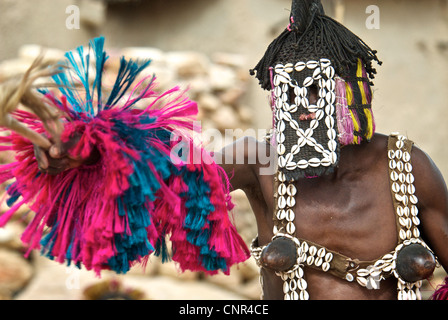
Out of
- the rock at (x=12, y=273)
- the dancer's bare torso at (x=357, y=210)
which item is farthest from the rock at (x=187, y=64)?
the dancer's bare torso at (x=357, y=210)

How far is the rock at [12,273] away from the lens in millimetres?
4719

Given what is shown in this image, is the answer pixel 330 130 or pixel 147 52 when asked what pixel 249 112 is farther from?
pixel 330 130

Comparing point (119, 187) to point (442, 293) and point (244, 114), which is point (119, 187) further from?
point (244, 114)

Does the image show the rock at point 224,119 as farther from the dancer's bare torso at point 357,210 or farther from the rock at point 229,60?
the dancer's bare torso at point 357,210

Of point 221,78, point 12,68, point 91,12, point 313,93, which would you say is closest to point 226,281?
point 221,78

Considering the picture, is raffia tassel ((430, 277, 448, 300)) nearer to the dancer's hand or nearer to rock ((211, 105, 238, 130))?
the dancer's hand

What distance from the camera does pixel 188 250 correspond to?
186cm

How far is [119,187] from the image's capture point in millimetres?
1631

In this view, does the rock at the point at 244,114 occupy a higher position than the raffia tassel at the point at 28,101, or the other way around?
the rock at the point at 244,114

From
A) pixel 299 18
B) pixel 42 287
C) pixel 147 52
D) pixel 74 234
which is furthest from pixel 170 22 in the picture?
pixel 74 234

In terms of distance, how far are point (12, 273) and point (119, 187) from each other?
360 centimetres

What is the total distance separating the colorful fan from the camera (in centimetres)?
165

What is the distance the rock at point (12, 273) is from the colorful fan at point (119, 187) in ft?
10.6
